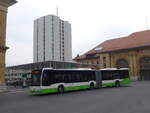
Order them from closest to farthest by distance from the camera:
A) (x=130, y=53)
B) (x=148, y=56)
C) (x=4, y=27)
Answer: (x=4, y=27) < (x=148, y=56) < (x=130, y=53)

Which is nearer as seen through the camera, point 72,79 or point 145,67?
point 72,79

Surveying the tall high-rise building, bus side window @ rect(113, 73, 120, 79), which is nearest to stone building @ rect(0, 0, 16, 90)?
bus side window @ rect(113, 73, 120, 79)

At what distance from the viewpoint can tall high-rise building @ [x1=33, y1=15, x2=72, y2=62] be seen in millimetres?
108812

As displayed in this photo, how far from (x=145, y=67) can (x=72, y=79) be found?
34564mm

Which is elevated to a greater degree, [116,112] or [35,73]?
[35,73]

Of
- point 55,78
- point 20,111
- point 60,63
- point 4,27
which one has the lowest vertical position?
point 20,111

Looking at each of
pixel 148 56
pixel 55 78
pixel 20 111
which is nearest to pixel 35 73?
pixel 55 78

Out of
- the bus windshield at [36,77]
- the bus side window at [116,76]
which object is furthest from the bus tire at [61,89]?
the bus side window at [116,76]

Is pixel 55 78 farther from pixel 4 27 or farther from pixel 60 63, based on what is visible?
pixel 60 63

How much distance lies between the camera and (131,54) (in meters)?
53.1

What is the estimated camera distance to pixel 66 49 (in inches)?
4545

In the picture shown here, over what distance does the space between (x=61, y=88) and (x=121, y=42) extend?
42659 mm

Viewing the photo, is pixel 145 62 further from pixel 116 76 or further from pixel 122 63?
pixel 116 76

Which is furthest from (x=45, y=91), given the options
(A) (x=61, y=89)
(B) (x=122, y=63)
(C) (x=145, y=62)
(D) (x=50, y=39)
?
(D) (x=50, y=39)
